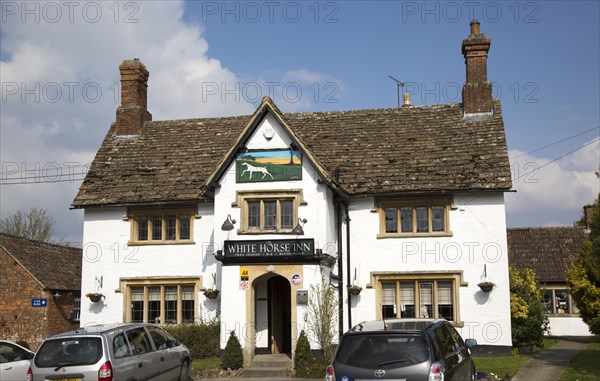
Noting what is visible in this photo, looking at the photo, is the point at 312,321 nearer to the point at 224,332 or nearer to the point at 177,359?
the point at 224,332

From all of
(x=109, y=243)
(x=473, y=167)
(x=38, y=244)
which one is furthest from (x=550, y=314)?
(x=38, y=244)

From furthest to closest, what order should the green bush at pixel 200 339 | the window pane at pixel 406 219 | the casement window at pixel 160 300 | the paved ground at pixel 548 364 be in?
1. the casement window at pixel 160 300
2. the window pane at pixel 406 219
3. the green bush at pixel 200 339
4. the paved ground at pixel 548 364

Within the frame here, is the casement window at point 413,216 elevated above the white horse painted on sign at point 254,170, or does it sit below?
below

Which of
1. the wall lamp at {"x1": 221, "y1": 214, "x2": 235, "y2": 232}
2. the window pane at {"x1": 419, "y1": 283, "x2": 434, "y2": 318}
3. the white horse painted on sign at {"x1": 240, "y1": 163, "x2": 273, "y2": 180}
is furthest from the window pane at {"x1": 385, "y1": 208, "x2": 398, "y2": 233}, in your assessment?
the wall lamp at {"x1": 221, "y1": 214, "x2": 235, "y2": 232}

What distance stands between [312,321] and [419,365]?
10405 mm

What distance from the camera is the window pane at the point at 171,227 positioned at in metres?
25.0

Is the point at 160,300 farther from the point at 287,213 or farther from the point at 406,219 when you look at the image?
the point at 406,219

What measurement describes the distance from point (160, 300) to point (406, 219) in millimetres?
9440

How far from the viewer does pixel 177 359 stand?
16.1 metres

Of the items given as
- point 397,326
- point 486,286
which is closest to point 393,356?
point 397,326

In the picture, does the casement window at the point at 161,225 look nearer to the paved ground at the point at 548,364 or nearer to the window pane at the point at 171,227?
the window pane at the point at 171,227

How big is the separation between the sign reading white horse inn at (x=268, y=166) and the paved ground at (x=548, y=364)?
29.7 ft

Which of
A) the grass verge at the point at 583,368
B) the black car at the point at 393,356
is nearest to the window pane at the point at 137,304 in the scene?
the grass verge at the point at 583,368

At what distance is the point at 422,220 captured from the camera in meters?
23.5
